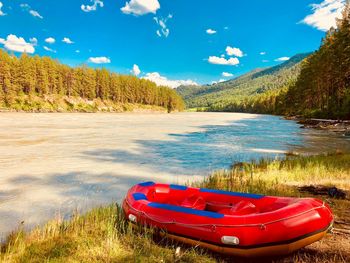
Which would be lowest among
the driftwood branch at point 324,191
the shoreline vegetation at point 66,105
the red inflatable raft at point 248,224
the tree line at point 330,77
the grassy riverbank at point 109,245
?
the grassy riverbank at point 109,245

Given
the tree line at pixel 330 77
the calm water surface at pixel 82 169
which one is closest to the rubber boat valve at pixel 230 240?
the calm water surface at pixel 82 169

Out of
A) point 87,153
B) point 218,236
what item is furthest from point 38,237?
point 87,153

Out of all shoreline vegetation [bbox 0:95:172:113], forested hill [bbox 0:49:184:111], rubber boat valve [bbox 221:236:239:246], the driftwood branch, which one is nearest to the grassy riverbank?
rubber boat valve [bbox 221:236:239:246]

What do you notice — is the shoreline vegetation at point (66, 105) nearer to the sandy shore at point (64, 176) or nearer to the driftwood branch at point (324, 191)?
the sandy shore at point (64, 176)

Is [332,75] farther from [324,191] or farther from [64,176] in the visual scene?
[64,176]

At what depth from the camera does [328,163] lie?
34.3 ft

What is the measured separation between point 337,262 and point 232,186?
3.99 metres

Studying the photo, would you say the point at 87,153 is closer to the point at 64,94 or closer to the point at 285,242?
the point at 285,242

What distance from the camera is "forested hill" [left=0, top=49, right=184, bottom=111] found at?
70.6 m

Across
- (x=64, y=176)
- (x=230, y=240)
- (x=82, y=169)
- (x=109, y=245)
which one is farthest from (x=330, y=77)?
(x=109, y=245)

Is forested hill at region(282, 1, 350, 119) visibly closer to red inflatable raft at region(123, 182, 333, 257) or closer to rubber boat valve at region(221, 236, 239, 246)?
red inflatable raft at region(123, 182, 333, 257)

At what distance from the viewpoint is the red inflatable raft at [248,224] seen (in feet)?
13.8

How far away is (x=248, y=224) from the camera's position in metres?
4.27

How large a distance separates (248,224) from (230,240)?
392mm
